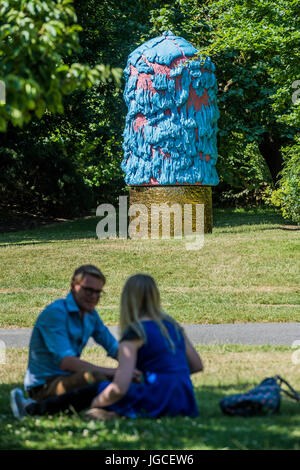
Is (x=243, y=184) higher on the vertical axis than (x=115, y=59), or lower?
lower

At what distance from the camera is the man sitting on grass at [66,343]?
5.01 m

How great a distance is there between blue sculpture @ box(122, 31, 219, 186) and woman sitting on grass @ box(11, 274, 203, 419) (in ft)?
42.7

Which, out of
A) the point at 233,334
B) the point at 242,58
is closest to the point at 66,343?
the point at 233,334

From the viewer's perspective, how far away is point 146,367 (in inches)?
187

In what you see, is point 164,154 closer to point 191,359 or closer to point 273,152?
point 273,152

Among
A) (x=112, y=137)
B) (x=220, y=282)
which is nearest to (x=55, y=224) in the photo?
(x=112, y=137)

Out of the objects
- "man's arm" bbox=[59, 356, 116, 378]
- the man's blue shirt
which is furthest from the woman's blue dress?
the man's blue shirt

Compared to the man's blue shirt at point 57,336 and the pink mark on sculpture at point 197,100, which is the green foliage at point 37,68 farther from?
the pink mark on sculpture at point 197,100

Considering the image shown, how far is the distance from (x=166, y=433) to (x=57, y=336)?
1.15m

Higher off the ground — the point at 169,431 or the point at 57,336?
the point at 57,336

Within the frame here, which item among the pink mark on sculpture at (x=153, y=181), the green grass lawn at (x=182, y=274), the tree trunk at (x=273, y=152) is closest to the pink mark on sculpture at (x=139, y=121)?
the pink mark on sculpture at (x=153, y=181)
